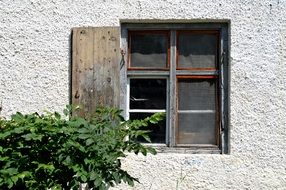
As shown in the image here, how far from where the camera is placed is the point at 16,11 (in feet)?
17.1

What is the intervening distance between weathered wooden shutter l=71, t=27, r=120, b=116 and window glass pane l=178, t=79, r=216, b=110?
2.18ft

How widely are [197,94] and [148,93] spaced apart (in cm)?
49

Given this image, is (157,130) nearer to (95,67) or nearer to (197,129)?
(197,129)

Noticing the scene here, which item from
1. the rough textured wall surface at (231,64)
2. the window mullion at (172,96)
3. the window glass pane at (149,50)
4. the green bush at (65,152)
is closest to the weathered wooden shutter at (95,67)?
the rough textured wall surface at (231,64)

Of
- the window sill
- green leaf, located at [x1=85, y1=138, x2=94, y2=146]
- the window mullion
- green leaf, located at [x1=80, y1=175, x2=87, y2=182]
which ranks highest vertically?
the window mullion

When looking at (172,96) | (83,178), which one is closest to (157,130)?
(172,96)

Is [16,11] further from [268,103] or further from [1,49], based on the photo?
[268,103]

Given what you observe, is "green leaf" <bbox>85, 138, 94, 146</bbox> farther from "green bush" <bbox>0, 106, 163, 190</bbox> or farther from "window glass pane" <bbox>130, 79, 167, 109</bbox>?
"window glass pane" <bbox>130, 79, 167, 109</bbox>

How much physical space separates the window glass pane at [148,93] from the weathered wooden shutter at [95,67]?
0.27 meters

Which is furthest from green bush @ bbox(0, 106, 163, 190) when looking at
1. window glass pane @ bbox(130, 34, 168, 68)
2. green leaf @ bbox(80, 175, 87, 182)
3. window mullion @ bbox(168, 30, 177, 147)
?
window glass pane @ bbox(130, 34, 168, 68)

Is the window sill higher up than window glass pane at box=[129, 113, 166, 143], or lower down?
lower down

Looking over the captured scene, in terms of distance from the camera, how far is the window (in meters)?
5.17

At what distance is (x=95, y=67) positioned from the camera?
199 inches

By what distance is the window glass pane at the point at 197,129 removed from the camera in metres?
5.19
